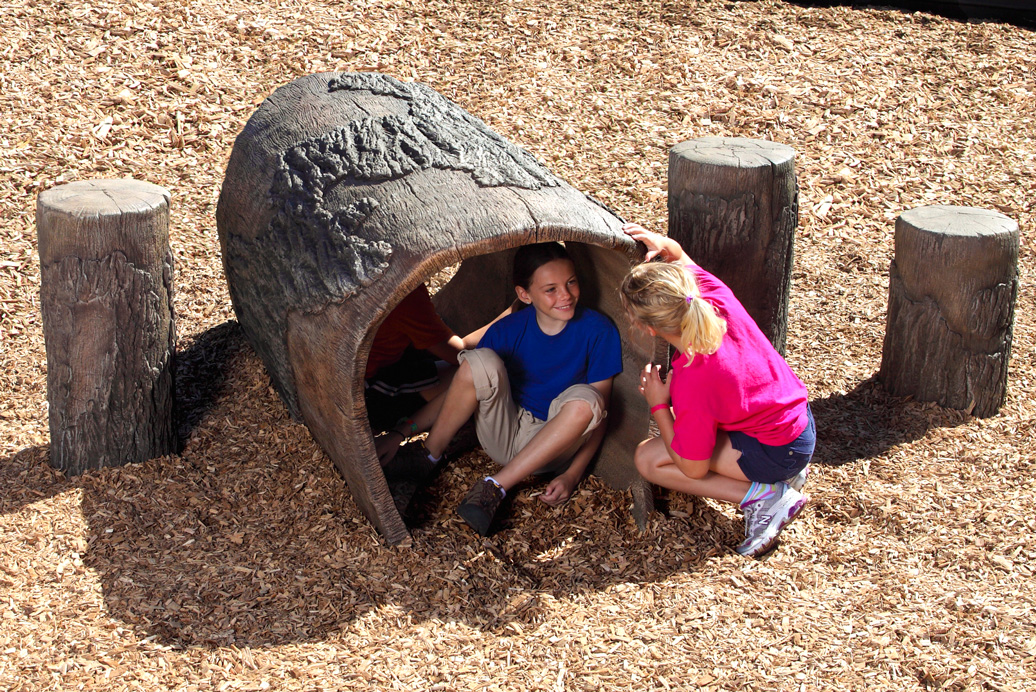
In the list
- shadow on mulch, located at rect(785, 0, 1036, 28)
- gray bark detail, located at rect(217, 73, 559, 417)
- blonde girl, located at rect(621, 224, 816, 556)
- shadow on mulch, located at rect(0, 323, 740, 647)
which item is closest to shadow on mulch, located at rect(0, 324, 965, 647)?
shadow on mulch, located at rect(0, 323, 740, 647)

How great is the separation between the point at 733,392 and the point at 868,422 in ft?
5.10

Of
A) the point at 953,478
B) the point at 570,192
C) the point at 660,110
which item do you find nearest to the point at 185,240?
the point at 570,192

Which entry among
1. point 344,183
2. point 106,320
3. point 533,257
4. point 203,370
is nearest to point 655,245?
point 533,257

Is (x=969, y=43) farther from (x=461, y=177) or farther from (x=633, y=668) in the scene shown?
(x=633, y=668)

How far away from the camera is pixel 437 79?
7.41m

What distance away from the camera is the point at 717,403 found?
354 cm

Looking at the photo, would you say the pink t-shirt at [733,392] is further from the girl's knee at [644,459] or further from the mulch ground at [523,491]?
the mulch ground at [523,491]

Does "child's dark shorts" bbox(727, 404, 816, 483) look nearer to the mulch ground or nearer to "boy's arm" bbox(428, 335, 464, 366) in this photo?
the mulch ground

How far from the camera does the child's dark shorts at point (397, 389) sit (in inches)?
185

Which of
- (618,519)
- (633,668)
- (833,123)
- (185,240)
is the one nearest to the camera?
(633,668)

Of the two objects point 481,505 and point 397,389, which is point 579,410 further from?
point 397,389

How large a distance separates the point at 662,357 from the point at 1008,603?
1.46 meters

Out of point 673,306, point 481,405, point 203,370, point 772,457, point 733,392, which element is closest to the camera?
point 673,306

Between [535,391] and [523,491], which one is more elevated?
[535,391]
